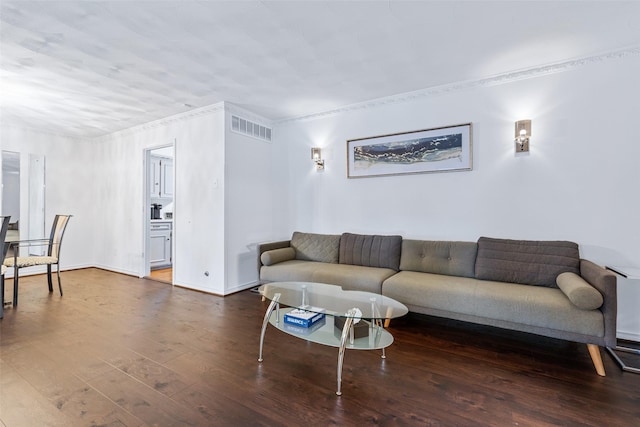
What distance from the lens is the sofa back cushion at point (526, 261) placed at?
2.65 metres

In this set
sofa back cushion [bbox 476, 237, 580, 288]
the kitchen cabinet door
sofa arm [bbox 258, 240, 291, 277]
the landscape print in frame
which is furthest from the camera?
the kitchen cabinet door

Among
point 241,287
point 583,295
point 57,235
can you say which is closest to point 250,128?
point 241,287

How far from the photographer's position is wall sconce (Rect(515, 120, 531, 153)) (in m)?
3.01

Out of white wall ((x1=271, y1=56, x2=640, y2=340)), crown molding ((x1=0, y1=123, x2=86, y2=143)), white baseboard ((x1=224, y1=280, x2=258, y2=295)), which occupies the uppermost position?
crown molding ((x1=0, y1=123, x2=86, y2=143))

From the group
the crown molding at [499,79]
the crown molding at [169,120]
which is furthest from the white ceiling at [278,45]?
the crown molding at [169,120]

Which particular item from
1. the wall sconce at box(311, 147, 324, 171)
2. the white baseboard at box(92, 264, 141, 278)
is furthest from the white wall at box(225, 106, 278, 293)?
the white baseboard at box(92, 264, 141, 278)

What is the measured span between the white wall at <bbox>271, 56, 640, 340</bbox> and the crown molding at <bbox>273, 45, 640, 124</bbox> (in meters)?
0.05

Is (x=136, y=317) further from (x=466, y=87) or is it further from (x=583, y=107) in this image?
(x=583, y=107)

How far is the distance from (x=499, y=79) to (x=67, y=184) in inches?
276

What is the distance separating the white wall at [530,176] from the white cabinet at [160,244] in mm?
3628

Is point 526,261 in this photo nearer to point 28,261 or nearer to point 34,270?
point 28,261

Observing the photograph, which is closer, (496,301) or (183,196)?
(496,301)

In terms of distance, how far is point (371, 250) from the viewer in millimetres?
3607

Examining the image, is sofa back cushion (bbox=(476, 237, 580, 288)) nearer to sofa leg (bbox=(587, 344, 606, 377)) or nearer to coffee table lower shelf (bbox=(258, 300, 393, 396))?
sofa leg (bbox=(587, 344, 606, 377))
